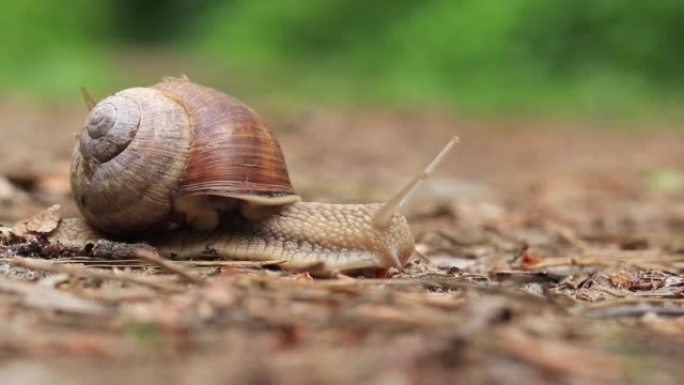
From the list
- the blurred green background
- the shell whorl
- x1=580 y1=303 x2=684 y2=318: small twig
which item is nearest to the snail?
the shell whorl

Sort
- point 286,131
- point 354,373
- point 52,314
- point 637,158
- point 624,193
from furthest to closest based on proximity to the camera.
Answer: point 286,131
point 637,158
point 624,193
point 52,314
point 354,373

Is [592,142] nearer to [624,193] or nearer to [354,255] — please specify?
[624,193]

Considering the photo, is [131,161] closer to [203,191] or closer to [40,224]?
[203,191]

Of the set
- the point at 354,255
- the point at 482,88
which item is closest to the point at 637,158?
the point at 482,88

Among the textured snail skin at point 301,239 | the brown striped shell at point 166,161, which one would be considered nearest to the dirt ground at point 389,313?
the textured snail skin at point 301,239

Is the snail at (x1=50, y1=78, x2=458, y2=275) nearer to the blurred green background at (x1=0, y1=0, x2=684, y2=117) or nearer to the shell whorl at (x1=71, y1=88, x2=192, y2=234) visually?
the shell whorl at (x1=71, y1=88, x2=192, y2=234)

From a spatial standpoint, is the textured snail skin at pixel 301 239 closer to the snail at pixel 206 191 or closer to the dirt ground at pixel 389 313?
the snail at pixel 206 191
